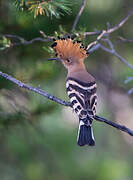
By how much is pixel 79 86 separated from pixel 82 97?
0.56 ft

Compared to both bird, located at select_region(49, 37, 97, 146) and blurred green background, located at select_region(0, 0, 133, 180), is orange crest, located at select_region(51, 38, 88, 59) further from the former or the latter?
blurred green background, located at select_region(0, 0, 133, 180)

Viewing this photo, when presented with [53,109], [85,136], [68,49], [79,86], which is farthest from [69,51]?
[85,136]

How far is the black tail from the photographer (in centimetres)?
336

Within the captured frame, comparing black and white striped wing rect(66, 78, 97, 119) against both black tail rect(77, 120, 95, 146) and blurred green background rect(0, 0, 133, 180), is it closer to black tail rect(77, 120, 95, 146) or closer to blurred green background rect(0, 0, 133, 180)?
black tail rect(77, 120, 95, 146)

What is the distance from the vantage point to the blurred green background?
3.68 m

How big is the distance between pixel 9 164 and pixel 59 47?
1.64m

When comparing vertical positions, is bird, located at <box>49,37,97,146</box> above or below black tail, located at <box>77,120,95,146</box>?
above

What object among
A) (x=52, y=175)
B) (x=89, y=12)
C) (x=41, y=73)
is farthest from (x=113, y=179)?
(x=89, y=12)

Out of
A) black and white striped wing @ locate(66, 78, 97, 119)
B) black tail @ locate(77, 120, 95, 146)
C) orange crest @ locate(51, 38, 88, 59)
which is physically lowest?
black tail @ locate(77, 120, 95, 146)

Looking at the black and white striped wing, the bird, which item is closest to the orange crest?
the bird

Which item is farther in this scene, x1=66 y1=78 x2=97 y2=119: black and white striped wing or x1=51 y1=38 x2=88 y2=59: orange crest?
x1=51 y1=38 x2=88 y2=59: orange crest

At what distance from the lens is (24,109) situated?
3.79m

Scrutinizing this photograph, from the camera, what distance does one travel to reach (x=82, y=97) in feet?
11.5

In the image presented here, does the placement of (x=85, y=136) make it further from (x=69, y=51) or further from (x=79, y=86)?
(x=69, y=51)
